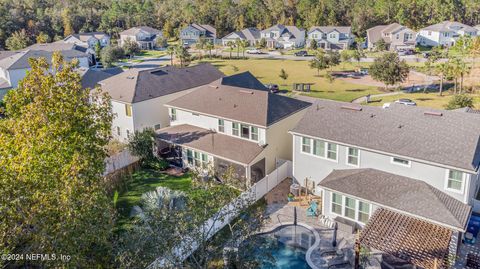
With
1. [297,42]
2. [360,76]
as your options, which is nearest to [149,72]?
[360,76]

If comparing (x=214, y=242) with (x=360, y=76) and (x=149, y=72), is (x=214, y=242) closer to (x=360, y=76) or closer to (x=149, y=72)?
(x=149, y=72)

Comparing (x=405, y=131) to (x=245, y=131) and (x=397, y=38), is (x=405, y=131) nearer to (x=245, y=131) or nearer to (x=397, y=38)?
(x=245, y=131)

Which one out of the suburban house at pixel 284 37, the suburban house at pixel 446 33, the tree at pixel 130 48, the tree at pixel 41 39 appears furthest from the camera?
the suburban house at pixel 284 37

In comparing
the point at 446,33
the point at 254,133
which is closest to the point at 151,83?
the point at 254,133

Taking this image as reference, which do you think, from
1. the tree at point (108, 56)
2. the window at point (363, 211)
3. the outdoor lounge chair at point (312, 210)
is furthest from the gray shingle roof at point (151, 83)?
the tree at point (108, 56)

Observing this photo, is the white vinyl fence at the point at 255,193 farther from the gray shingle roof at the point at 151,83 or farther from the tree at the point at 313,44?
the tree at the point at 313,44

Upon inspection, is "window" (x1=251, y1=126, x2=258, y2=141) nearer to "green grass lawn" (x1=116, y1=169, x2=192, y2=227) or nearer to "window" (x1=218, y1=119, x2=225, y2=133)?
"window" (x1=218, y1=119, x2=225, y2=133)
